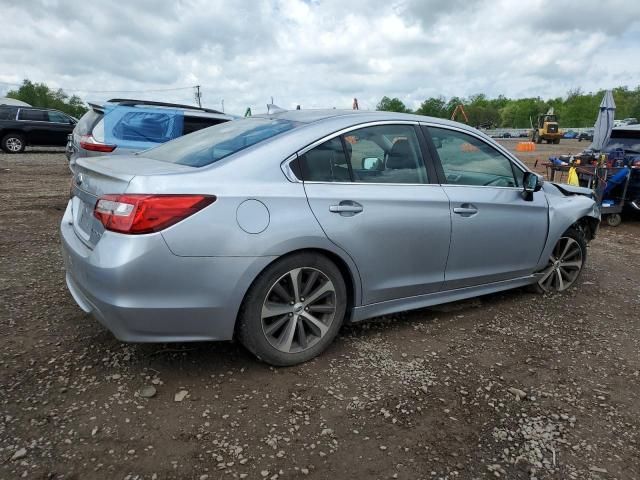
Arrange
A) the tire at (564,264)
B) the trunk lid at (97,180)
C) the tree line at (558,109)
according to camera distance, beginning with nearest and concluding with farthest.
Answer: the trunk lid at (97,180)
the tire at (564,264)
the tree line at (558,109)

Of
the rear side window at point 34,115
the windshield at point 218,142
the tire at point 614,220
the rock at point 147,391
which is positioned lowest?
the rock at point 147,391

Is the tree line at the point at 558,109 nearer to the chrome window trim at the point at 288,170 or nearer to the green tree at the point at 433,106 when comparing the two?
the green tree at the point at 433,106

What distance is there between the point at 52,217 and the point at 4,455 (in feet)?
18.2

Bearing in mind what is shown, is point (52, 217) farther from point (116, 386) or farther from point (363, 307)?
point (363, 307)

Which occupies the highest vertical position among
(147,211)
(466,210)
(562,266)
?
(147,211)

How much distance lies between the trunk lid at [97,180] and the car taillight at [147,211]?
0.09 meters

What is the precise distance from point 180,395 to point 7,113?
59.3ft

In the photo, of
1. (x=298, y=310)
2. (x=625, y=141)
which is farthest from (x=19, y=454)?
(x=625, y=141)

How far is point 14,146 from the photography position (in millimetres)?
17734

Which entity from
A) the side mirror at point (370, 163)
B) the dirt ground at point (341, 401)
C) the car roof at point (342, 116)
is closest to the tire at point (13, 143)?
the dirt ground at point (341, 401)

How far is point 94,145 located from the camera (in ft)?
23.1

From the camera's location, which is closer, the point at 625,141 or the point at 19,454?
the point at 19,454

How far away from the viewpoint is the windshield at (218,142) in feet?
9.90

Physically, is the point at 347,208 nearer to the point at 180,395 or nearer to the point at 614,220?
the point at 180,395
